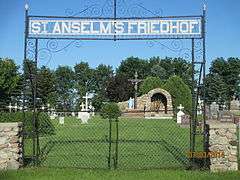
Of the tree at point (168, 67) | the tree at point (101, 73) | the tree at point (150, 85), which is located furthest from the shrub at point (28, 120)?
the tree at point (168, 67)

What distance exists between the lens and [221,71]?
320 ft

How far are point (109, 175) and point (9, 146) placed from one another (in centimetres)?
256

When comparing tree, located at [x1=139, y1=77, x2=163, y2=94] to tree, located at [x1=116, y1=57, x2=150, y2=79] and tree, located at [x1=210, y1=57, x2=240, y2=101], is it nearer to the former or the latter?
tree, located at [x1=116, y1=57, x2=150, y2=79]

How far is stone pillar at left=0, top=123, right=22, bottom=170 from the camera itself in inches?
412

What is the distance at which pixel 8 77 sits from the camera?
65.5 metres

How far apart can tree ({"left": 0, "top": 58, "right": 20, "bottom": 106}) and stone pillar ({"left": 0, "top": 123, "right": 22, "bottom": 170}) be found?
171 ft

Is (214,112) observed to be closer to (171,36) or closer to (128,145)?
(128,145)

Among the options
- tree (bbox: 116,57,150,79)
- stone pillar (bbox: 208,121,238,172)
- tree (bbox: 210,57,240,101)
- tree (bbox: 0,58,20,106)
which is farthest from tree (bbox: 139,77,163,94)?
stone pillar (bbox: 208,121,238,172)

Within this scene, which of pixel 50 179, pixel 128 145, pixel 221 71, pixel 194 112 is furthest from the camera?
pixel 221 71

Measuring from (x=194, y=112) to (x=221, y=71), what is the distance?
89097mm

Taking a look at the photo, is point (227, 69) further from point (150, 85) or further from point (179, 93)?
point (179, 93)

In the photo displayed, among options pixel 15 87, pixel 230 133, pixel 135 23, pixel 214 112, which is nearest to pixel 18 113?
pixel 135 23

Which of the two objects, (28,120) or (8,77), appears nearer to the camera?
(28,120)

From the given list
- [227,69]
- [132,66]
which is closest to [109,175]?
[132,66]
